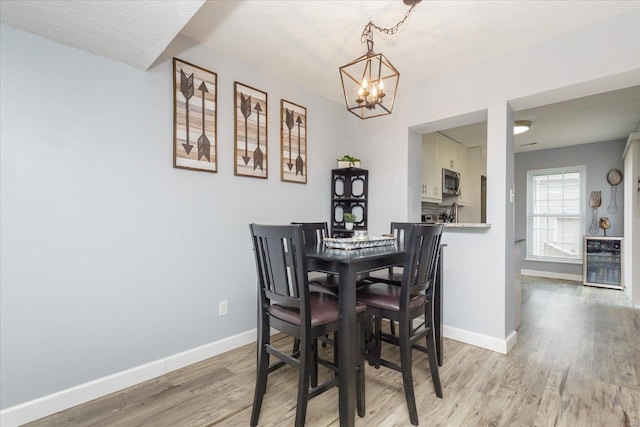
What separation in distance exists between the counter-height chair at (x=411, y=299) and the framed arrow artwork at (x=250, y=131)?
1.40 meters

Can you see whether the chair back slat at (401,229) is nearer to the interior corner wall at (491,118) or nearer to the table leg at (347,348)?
the interior corner wall at (491,118)

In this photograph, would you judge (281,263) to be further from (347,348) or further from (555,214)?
(555,214)

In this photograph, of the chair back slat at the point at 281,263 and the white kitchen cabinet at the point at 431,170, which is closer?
the chair back slat at the point at 281,263

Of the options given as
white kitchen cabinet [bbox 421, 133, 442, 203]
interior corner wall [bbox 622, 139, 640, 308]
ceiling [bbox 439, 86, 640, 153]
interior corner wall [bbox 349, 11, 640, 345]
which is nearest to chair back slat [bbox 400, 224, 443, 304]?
interior corner wall [bbox 349, 11, 640, 345]

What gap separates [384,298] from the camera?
5.85 feet

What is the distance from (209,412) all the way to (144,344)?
69 centimetres

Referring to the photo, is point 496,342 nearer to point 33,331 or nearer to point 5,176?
point 33,331

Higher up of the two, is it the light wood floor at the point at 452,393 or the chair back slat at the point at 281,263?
the chair back slat at the point at 281,263

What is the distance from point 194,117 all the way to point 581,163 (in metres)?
6.50

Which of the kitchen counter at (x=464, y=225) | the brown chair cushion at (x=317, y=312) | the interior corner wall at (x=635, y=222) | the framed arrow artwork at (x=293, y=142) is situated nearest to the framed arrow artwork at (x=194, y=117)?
the framed arrow artwork at (x=293, y=142)

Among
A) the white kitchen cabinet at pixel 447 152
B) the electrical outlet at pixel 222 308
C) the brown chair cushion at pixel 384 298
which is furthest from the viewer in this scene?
the white kitchen cabinet at pixel 447 152

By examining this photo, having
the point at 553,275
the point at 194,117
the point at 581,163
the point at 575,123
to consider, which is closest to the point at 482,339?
the point at 194,117

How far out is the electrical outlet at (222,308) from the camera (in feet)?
7.96

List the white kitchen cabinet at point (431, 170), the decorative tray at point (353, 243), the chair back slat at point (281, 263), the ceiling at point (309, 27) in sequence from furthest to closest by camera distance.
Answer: the white kitchen cabinet at point (431, 170) → the decorative tray at point (353, 243) → the ceiling at point (309, 27) → the chair back slat at point (281, 263)
